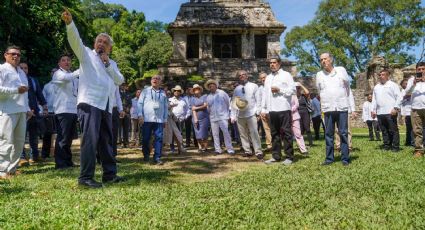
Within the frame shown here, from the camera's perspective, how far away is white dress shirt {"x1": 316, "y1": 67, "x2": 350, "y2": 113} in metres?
7.48

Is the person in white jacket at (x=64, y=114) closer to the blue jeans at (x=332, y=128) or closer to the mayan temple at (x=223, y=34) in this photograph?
the blue jeans at (x=332, y=128)

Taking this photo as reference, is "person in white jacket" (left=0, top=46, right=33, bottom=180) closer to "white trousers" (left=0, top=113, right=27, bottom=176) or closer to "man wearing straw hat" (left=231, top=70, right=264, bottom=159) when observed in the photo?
"white trousers" (left=0, top=113, right=27, bottom=176)

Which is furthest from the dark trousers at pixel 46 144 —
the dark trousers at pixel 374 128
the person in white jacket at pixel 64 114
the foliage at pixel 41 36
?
the foliage at pixel 41 36

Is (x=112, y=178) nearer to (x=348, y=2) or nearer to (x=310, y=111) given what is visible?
(x=310, y=111)

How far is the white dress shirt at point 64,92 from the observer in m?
7.11

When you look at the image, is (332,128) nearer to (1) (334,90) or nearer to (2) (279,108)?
(1) (334,90)

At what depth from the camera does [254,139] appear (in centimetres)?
890

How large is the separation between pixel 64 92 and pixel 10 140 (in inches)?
57.4

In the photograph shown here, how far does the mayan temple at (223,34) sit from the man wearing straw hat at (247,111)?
1902cm

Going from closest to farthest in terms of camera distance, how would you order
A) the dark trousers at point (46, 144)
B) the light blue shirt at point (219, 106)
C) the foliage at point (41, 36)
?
1. the dark trousers at point (46, 144)
2. the light blue shirt at point (219, 106)
3. the foliage at point (41, 36)

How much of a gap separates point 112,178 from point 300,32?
40.4m

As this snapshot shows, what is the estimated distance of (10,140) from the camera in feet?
20.3

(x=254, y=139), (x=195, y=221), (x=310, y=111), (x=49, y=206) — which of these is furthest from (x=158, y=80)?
(x=310, y=111)

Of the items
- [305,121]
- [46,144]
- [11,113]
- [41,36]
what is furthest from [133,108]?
[41,36]
